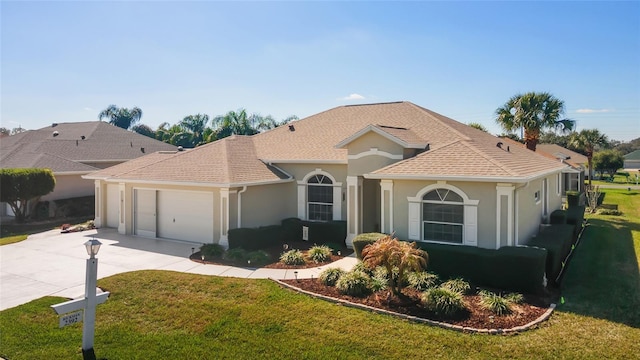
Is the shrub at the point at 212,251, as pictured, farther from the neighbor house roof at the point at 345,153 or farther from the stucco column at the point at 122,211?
the stucco column at the point at 122,211

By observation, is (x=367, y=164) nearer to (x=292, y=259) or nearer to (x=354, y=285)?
(x=292, y=259)

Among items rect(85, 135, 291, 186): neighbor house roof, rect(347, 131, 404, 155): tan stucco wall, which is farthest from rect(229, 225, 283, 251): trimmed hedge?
rect(347, 131, 404, 155): tan stucco wall

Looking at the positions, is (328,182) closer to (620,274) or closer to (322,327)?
(322,327)

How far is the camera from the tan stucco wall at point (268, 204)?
16812mm

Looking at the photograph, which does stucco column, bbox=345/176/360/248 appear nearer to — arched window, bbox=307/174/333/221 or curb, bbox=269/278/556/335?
arched window, bbox=307/174/333/221

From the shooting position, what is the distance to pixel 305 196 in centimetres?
1855

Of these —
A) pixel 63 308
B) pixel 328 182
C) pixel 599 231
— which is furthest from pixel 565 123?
pixel 63 308

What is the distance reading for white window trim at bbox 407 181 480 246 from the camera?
12.5 meters

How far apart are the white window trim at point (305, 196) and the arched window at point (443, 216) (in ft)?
16.5

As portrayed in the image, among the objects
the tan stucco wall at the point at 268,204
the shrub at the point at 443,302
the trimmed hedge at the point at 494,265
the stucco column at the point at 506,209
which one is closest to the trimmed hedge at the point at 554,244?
Answer: the trimmed hedge at the point at 494,265

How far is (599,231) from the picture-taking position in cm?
2086

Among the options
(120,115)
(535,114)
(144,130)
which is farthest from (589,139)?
(120,115)

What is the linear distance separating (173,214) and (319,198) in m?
6.59

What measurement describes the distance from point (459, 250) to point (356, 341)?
5126 mm
